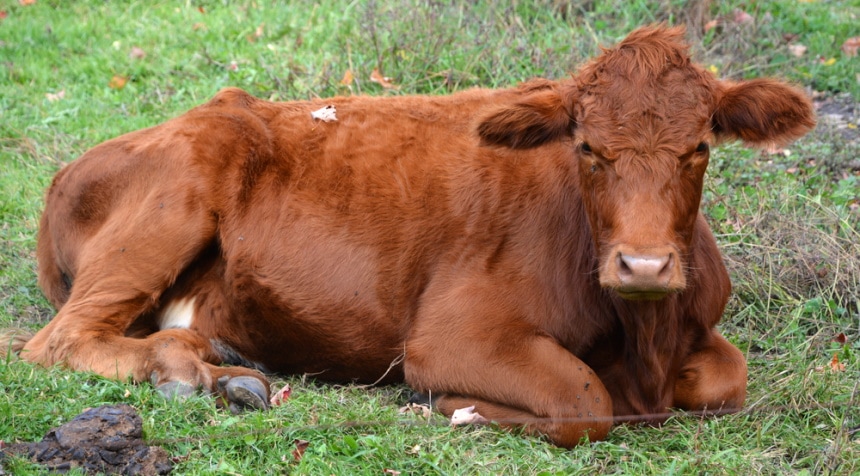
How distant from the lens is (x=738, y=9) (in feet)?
32.8

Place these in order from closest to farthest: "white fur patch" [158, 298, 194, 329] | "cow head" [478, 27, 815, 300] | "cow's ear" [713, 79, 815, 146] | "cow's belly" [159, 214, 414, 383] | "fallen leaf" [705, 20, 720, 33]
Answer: "cow head" [478, 27, 815, 300] < "cow's ear" [713, 79, 815, 146] < "cow's belly" [159, 214, 414, 383] < "white fur patch" [158, 298, 194, 329] < "fallen leaf" [705, 20, 720, 33]

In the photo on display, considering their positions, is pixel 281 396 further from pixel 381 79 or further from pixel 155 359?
pixel 381 79

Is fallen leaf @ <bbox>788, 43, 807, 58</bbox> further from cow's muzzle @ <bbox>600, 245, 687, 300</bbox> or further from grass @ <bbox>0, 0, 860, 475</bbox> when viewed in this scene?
cow's muzzle @ <bbox>600, 245, 687, 300</bbox>

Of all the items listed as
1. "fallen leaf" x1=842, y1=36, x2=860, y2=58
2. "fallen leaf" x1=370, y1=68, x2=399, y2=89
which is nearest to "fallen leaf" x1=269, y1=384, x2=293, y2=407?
"fallen leaf" x1=370, y1=68, x2=399, y2=89

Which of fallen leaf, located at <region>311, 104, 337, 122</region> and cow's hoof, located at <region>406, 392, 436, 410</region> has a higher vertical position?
fallen leaf, located at <region>311, 104, 337, 122</region>

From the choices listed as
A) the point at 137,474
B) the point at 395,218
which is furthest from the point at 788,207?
the point at 137,474

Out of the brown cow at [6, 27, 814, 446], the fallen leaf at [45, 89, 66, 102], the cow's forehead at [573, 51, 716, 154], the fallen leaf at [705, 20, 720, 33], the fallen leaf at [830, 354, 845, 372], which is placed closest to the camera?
the cow's forehead at [573, 51, 716, 154]

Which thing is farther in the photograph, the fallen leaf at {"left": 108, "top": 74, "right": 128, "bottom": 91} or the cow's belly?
the fallen leaf at {"left": 108, "top": 74, "right": 128, "bottom": 91}

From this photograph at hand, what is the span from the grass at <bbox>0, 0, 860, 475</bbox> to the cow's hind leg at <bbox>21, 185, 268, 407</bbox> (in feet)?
0.87

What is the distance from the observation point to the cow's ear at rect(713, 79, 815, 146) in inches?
190

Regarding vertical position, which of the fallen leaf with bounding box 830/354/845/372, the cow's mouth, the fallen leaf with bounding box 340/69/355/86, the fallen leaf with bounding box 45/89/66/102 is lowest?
the fallen leaf with bounding box 830/354/845/372

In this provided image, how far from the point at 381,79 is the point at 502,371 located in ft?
14.5

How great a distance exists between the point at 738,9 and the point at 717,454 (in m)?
6.55

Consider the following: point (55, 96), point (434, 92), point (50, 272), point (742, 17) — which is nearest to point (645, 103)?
point (50, 272)
